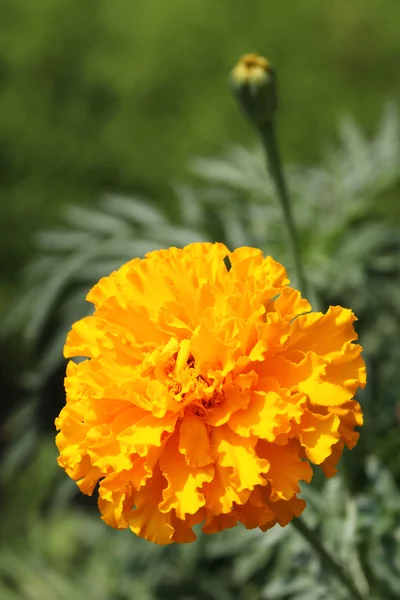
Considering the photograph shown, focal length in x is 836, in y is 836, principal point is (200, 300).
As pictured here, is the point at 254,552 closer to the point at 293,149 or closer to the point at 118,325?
the point at 118,325

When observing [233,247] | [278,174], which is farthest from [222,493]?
[233,247]

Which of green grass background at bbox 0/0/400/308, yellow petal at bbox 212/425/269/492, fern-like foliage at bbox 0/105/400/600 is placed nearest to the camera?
yellow petal at bbox 212/425/269/492

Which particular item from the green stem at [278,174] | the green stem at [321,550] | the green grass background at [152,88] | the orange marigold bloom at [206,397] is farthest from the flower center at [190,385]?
the green grass background at [152,88]

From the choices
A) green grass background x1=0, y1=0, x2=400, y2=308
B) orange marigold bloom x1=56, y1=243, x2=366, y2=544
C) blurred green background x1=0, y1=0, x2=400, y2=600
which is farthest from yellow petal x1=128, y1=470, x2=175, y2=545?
green grass background x1=0, y1=0, x2=400, y2=308

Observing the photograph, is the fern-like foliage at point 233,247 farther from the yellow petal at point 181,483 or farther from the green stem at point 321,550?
the yellow petal at point 181,483

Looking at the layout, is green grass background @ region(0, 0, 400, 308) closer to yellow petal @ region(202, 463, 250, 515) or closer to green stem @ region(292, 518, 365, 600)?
green stem @ region(292, 518, 365, 600)

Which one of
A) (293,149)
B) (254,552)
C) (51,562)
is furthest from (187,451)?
(293,149)
